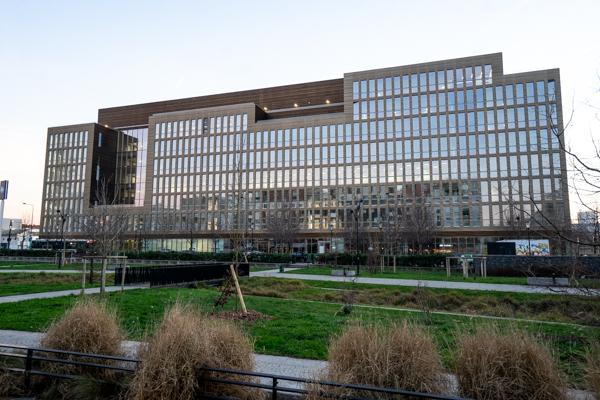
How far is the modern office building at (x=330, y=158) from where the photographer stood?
65.9 metres

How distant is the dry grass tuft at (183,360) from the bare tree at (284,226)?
200 feet

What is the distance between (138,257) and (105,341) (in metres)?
50.1

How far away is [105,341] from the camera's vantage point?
637 cm

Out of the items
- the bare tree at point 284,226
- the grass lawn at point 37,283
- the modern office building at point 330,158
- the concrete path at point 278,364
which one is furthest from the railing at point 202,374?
the bare tree at point 284,226

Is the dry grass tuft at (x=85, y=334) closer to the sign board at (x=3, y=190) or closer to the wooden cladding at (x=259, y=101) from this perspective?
the sign board at (x=3, y=190)

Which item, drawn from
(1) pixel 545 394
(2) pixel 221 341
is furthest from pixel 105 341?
(1) pixel 545 394

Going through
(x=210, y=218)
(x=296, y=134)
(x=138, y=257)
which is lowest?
(x=138, y=257)

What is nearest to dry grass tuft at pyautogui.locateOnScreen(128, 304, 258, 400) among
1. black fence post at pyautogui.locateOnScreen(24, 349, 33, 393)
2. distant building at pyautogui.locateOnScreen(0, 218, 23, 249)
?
black fence post at pyautogui.locateOnScreen(24, 349, 33, 393)

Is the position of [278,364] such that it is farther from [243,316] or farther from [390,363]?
[243,316]

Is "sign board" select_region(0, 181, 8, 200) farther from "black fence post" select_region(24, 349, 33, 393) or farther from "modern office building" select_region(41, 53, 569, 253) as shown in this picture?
"black fence post" select_region(24, 349, 33, 393)

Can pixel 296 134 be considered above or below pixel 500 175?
above

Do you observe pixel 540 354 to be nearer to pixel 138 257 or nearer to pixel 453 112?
pixel 138 257

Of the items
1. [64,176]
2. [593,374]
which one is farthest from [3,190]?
[64,176]

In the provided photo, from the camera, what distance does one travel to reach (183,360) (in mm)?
5133
